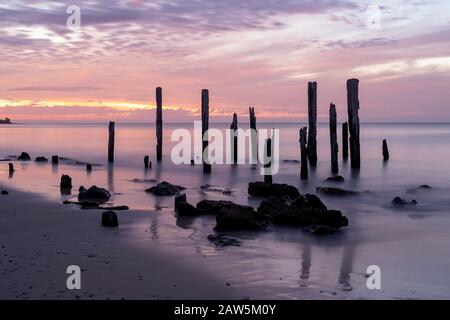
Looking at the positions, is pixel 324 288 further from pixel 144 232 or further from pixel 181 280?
pixel 144 232

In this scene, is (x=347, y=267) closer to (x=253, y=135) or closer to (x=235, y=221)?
(x=235, y=221)

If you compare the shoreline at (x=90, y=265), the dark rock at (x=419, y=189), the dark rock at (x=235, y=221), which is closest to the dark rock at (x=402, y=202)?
the dark rock at (x=419, y=189)

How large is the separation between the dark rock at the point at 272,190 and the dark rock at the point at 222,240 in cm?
608

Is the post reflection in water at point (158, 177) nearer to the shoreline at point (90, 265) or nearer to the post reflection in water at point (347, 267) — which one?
the shoreline at point (90, 265)

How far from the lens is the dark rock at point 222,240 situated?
30.6 ft

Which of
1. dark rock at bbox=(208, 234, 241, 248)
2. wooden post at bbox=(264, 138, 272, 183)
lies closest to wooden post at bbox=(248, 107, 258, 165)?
wooden post at bbox=(264, 138, 272, 183)

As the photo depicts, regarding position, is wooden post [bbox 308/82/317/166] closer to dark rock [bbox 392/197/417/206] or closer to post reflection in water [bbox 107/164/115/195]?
dark rock [bbox 392/197/417/206]

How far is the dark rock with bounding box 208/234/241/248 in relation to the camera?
9.33 metres

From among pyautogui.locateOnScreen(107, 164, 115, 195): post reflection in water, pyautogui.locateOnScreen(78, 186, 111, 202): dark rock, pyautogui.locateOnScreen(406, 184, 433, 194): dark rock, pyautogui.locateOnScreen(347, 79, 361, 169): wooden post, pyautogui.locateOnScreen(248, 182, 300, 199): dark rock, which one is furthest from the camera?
pyautogui.locateOnScreen(347, 79, 361, 169): wooden post

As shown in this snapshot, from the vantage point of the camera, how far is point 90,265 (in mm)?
7578

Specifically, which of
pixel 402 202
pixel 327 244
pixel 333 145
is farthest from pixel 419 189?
pixel 327 244

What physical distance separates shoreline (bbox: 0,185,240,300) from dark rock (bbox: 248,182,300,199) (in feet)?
19.0

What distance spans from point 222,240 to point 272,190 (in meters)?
6.73
